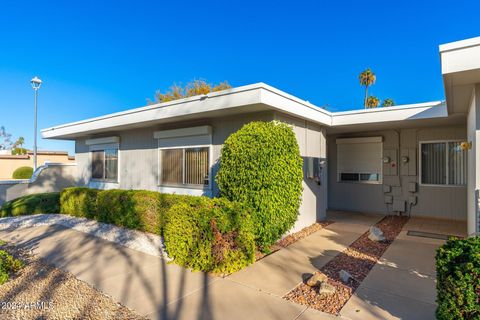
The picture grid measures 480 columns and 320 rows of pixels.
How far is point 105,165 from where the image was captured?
441 inches

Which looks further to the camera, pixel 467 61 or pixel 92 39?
pixel 92 39

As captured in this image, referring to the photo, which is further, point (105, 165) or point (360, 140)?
point (105, 165)

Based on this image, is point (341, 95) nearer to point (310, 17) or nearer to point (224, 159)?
point (310, 17)

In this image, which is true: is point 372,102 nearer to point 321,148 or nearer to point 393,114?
point 393,114

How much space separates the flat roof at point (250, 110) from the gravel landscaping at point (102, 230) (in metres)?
3.08

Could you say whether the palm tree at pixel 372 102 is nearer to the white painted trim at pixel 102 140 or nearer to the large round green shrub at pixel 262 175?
the white painted trim at pixel 102 140

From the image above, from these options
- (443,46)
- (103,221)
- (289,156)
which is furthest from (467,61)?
(103,221)

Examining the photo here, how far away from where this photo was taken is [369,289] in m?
3.72

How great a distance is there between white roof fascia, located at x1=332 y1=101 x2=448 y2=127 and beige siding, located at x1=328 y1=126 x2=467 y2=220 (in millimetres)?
2012

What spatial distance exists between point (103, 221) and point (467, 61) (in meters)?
8.69

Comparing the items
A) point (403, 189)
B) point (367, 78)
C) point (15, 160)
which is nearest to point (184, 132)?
point (403, 189)

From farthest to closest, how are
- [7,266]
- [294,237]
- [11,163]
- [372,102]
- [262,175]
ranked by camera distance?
[372,102] < [11,163] < [294,237] < [262,175] < [7,266]

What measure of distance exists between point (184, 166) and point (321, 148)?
13.9 feet

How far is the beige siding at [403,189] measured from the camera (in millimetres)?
8461
